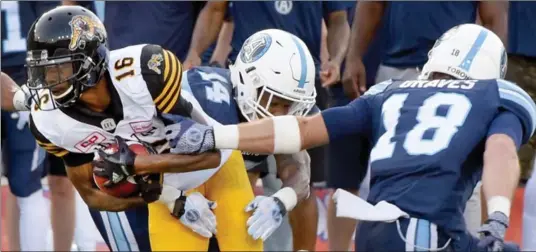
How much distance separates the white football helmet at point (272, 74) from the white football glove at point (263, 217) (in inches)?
13.2

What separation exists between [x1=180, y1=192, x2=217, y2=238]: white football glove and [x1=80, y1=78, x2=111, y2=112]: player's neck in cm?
46

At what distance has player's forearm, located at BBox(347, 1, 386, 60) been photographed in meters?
5.68

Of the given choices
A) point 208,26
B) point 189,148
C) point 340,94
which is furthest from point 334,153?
point 189,148

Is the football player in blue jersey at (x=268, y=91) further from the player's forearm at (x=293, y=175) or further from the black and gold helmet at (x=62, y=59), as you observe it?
the black and gold helmet at (x=62, y=59)

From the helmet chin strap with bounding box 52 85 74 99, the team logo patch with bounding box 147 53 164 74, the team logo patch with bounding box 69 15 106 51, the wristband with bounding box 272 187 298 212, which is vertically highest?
the team logo patch with bounding box 69 15 106 51

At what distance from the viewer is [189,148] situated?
3717 mm

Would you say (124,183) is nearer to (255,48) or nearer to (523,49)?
(255,48)

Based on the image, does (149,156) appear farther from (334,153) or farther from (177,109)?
(334,153)

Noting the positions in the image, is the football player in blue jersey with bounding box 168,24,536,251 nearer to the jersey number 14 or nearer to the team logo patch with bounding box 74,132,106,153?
the jersey number 14

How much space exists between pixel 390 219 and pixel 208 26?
232cm

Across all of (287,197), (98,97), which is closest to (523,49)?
(287,197)

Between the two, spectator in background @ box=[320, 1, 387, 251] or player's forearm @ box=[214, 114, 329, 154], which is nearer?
player's forearm @ box=[214, 114, 329, 154]

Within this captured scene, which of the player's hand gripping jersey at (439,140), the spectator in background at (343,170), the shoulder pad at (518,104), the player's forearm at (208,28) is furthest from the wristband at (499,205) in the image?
the player's forearm at (208,28)

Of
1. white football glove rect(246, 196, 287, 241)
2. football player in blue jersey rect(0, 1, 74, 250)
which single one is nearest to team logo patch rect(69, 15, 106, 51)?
white football glove rect(246, 196, 287, 241)
